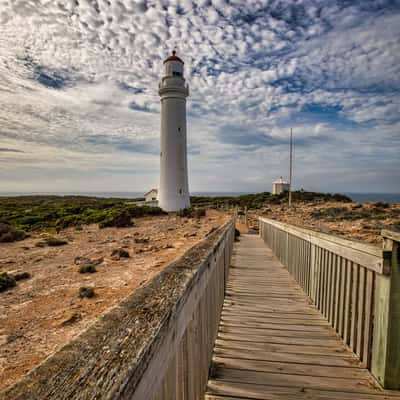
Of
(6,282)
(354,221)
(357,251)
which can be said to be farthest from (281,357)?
(354,221)

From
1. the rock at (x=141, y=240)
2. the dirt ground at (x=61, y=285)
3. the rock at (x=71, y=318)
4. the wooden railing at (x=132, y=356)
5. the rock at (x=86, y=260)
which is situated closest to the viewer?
the wooden railing at (x=132, y=356)

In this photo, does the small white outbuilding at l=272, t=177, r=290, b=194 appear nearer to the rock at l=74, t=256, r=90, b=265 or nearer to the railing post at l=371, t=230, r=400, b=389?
the rock at l=74, t=256, r=90, b=265

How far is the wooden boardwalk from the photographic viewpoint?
2146 millimetres

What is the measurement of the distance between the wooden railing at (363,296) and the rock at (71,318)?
469 cm

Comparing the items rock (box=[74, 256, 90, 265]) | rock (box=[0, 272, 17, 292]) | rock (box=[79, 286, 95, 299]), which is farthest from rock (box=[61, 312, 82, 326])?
rock (box=[74, 256, 90, 265])

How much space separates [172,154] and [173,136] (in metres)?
1.70

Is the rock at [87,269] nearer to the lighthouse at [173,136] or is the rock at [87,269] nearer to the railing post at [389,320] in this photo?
the railing post at [389,320]

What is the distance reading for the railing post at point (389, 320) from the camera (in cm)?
206

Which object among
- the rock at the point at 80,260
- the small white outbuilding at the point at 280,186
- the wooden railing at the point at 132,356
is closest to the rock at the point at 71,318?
the rock at the point at 80,260

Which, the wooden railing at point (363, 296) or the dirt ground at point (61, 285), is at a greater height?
the wooden railing at point (363, 296)

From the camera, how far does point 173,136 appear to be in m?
24.8

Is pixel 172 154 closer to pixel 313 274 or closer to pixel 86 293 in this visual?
pixel 86 293

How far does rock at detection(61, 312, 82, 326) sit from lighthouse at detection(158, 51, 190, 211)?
19.3m

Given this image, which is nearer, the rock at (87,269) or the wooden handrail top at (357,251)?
the wooden handrail top at (357,251)
